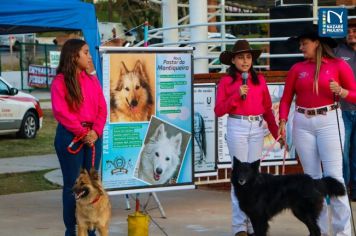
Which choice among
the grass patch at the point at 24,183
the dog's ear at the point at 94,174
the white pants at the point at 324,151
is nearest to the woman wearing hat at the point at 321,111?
the white pants at the point at 324,151

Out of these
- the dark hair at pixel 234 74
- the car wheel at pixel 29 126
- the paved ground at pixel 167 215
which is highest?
the dark hair at pixel 234 74

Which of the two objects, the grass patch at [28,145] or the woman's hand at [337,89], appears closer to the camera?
the woman's hand at [337,89]

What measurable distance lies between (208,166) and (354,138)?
6.40 ft

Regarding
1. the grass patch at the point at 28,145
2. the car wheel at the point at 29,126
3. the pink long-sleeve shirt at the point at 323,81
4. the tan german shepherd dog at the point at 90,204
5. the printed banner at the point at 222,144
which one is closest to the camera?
the tan german shepherd dog at the point at 90,204

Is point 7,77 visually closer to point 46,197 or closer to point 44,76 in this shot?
point 44,76

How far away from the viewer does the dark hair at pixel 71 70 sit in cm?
770

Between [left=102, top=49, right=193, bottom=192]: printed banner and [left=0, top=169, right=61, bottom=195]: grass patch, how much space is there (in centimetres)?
365

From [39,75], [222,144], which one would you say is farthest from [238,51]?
[39,75]

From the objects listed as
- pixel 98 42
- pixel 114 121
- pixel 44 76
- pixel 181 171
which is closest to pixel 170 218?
pixel 181 171

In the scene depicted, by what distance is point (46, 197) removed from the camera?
38.7 feet

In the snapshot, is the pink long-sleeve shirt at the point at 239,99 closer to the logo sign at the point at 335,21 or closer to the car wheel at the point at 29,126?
the logo sign at the point at 335,21

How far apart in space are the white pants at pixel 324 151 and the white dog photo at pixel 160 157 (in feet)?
5.82

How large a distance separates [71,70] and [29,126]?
13.7 metres

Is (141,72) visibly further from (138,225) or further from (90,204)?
(90,204)
